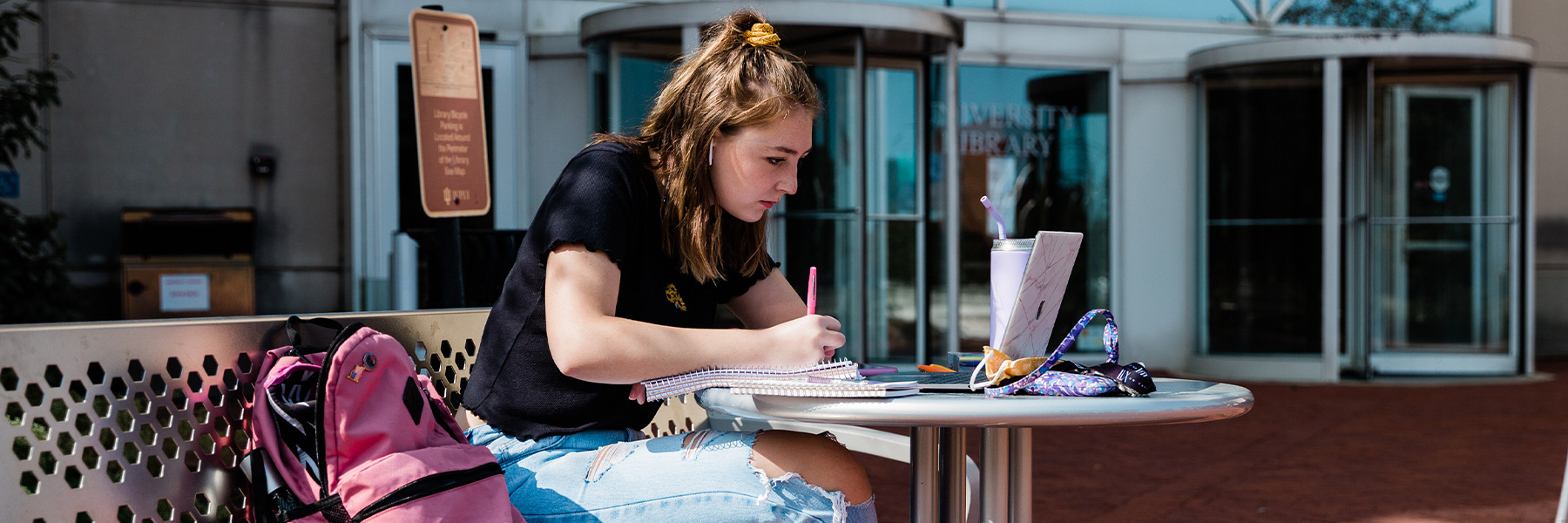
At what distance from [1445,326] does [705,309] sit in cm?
893

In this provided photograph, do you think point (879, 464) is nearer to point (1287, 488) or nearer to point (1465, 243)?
point (1287, 488)

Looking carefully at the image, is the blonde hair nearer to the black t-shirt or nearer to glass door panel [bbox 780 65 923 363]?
the black t-shirt

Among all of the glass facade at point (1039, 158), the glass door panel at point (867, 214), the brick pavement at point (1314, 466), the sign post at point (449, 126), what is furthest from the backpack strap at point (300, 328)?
the glass facade at point (1039, 158)

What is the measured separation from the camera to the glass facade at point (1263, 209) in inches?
342

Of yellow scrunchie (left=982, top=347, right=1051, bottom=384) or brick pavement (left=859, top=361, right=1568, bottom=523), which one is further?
brick pavement (left=859, top=361, right=1568, bottom=523)

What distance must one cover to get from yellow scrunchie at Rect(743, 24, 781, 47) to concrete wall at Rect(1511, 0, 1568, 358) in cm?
1086

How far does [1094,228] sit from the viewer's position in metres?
9.57

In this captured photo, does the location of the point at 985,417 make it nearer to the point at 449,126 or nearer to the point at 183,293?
the point at 449,126

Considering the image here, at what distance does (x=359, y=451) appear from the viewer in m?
1.49

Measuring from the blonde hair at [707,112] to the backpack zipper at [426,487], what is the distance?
482 millimetres

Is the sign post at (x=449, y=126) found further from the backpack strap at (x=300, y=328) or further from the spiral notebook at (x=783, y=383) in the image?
the spiral notebook at (x=783, y=383)

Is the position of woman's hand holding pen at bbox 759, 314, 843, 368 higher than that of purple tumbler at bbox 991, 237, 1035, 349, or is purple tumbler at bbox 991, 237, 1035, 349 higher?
purple tumbler at bbox 991, 237, 1035, 349

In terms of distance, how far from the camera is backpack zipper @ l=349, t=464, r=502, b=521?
1.44 metres

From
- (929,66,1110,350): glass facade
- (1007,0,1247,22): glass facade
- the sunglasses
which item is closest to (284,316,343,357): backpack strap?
the sunglasses
